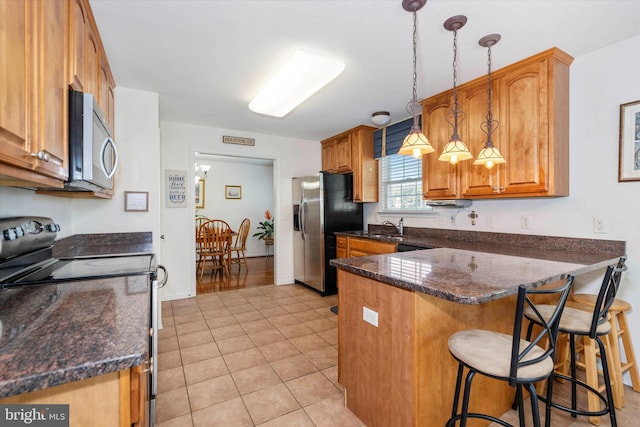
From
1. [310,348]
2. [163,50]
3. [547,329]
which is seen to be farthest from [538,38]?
[310,348]

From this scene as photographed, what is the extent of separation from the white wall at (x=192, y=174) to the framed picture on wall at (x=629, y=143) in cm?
363

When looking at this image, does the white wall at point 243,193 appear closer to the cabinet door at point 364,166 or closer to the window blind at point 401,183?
the cabinet door at point 364,166

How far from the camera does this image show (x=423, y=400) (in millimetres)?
1313

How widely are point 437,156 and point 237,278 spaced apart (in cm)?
370

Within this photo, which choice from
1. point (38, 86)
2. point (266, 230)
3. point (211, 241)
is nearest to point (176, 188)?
point (211, 241)

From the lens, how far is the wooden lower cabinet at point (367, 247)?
3187 millimetres

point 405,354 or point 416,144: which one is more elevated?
point 416,144

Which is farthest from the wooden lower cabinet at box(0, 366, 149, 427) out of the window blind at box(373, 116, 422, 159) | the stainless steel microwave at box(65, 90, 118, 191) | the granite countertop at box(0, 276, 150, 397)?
the window blind at box(373, 116, 422, 159)

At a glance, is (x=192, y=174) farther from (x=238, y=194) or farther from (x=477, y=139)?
(x=477, y=139)

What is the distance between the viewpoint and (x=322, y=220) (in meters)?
4.08

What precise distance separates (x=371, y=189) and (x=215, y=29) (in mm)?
2819

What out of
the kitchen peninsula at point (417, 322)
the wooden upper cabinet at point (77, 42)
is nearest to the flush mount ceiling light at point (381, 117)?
the kitchen peninsula at point (417, 322)

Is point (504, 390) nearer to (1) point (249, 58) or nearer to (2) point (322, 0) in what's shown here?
(2) point (322, 0)

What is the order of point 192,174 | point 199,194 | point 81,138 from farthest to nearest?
→ point 199,194
point 192,174
point 81,138
